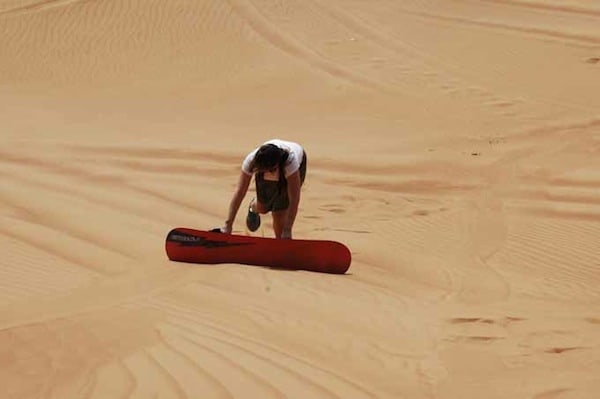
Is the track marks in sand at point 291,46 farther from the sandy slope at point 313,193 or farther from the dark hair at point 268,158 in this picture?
the dark hair at point 268,158

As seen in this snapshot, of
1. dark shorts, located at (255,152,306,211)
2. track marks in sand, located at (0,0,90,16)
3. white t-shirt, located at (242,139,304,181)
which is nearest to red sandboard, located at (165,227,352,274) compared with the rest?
dark shorts, located at (255,152,306,211)

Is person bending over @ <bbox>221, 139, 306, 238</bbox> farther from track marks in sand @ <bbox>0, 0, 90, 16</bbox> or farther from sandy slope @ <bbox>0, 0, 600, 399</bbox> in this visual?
track marks in sand @ <bbox>0, 0, 90, 16</bbox>

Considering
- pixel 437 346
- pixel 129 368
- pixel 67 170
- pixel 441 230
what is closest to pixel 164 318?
pixel 129 368

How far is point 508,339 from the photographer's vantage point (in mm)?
5711

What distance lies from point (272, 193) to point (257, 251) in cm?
50

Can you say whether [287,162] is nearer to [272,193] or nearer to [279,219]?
[272,193]

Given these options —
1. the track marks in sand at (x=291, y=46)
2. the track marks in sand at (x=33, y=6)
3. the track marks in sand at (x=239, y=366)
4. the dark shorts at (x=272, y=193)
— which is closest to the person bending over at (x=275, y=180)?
the dark shorts at (x=272, y=193)

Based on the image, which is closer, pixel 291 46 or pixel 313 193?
pixel 313 193

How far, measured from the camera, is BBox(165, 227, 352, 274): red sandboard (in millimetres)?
7398

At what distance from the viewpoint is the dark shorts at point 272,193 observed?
7.53 meters

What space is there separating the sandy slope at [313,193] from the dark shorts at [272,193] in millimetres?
649

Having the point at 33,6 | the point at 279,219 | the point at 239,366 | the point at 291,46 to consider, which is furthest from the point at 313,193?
the point at 33,6

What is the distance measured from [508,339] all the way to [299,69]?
13.2 metres

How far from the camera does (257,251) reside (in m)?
7.40
